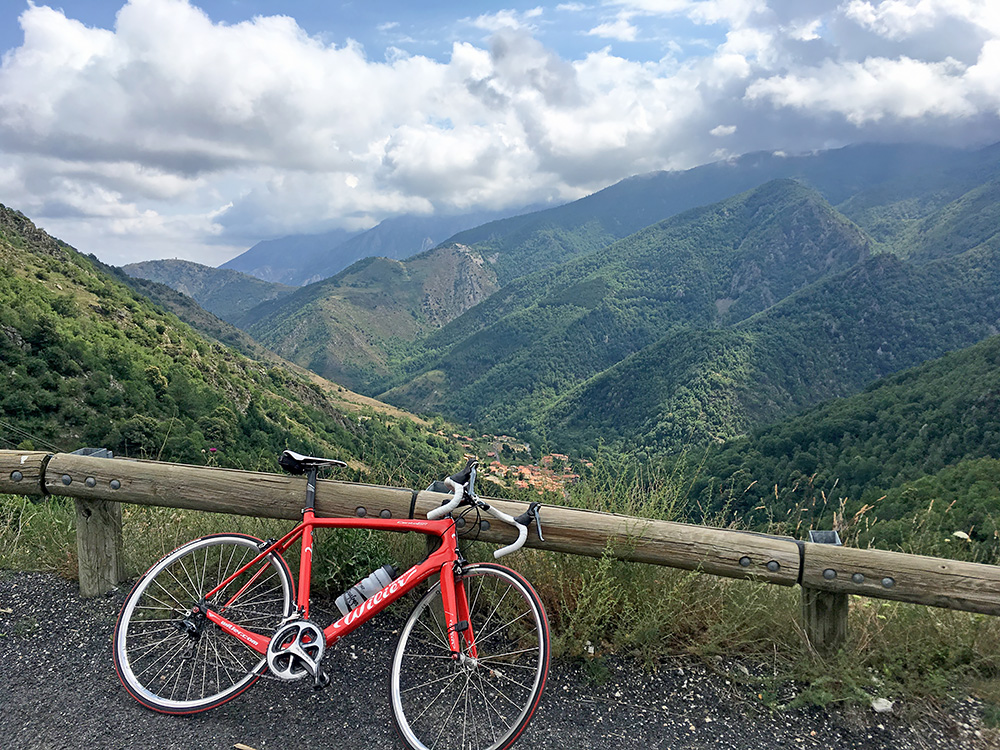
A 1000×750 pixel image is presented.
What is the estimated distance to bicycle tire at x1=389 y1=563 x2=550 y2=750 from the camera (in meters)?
2.54

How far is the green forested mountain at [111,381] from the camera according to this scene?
25172 millimetres

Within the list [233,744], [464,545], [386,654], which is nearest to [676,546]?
[464,545]

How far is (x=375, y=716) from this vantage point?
9.11 feet

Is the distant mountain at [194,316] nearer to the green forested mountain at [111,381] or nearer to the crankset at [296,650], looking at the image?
the green forested mountain at [111,381]

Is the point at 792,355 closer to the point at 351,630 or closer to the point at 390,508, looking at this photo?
the point at 390,508

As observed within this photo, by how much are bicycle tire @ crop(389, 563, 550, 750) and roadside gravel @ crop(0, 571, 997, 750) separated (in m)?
0.15

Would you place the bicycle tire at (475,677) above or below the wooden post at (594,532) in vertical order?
below

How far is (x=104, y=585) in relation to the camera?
12.3ft

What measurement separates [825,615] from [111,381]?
114 ft

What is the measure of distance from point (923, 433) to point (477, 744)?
61158mm

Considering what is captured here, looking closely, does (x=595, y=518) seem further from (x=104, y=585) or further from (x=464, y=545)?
(x=104, y=585)

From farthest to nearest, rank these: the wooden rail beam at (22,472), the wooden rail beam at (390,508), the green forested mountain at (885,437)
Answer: the green forested mountain at (885,437), the wooden rail beam at (22,472), the wooden rail beam at (390,508)

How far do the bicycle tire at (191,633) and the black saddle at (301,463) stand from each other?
0.44m

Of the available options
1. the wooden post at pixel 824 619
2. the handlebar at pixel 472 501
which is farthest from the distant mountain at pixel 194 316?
the wooden post at pixel 824 619
